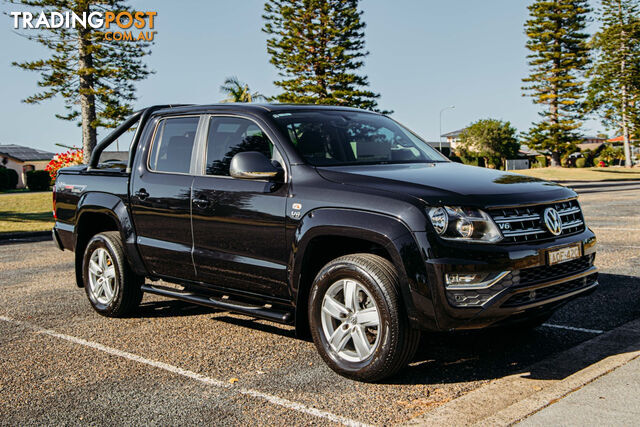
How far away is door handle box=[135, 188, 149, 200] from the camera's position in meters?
5.98

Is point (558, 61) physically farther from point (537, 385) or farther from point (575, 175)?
point (537, 385)

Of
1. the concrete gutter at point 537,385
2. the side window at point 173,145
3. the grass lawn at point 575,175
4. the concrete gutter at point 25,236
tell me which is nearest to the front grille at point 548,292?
the concrete gutter at point 537,385

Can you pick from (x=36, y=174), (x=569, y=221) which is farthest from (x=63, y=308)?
(x=36, y=174)

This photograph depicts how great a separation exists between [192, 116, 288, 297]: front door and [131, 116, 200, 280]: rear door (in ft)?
0.52

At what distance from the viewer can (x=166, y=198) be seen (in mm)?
5746

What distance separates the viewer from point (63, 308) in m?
6.95

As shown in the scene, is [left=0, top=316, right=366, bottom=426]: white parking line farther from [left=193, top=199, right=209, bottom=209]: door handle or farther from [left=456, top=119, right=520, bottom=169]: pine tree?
[left=456, top=119, right=520, bottom=169]: pine tree

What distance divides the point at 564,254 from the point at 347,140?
74.5 inches

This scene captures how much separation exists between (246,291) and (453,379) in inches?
67.6

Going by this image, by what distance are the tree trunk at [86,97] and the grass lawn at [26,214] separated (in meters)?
5.73

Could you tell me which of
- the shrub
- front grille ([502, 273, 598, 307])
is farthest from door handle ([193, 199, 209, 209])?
the shrub

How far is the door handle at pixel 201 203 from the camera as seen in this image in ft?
17.7

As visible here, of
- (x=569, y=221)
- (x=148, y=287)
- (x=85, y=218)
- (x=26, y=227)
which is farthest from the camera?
(x=26, y=227)

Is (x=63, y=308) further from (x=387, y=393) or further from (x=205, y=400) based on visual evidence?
(x=387, y=393)
